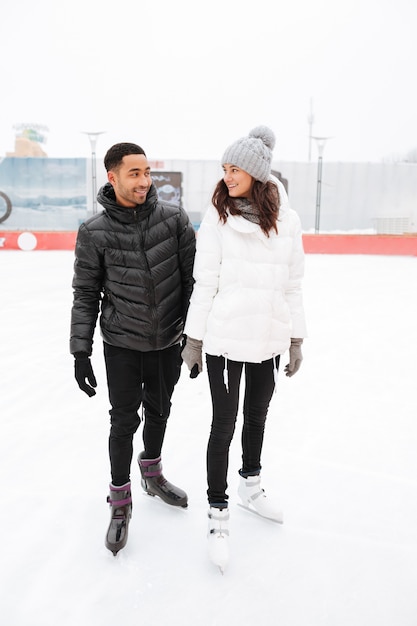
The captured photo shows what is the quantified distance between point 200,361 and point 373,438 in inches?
57.4

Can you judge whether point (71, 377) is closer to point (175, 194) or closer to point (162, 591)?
point (162, 591)

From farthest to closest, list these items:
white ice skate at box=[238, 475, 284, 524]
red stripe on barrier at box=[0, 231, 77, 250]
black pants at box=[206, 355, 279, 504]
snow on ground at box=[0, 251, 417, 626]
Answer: red stripe on barrier at box=[0, 231, 77, 250] → white ice skate at box=[238, 475, 284, 524] → black pants at box=[206, 355, 279, 504] → snow on ground at box=[0, 251, 417, 626]

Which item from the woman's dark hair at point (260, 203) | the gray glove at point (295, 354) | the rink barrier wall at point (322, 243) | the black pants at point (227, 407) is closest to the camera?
the woman's dark hair at point (260, 203)

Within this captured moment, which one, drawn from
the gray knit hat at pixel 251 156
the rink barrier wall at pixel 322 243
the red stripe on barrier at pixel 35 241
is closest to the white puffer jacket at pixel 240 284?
the gray knit hat at pixel 251 156

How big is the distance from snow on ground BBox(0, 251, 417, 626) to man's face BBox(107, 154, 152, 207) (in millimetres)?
1316

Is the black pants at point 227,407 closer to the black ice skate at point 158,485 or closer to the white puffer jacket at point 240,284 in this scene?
the white puffer jacket at point 240,284

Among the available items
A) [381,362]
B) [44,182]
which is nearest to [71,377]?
[381,362]

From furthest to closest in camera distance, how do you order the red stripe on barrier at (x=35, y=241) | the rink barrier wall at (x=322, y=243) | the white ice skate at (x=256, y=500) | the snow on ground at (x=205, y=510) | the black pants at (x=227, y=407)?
the red stripe on barrier at (x=35, y=241) → the rink barrier wall at (x=322, y=243) → the white ice skate at (x=256, y=500) → the black pants at (x=227, y=407) → the snow on ground at (x=205, y=510)

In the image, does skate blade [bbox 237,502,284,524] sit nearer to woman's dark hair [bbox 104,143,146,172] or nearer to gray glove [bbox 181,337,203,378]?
gray glove [bbox 181,337,203,378]

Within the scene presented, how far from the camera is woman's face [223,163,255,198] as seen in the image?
5.41ft

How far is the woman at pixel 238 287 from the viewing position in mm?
1660

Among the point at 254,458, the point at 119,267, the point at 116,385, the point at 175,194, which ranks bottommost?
the point at 254,458

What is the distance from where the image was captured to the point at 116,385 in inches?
71.8

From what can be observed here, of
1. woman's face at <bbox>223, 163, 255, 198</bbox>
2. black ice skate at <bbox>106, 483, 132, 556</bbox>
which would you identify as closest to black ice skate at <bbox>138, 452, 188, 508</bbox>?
black ice skate at <bbox>106, 483, 132, 556</bbox>
